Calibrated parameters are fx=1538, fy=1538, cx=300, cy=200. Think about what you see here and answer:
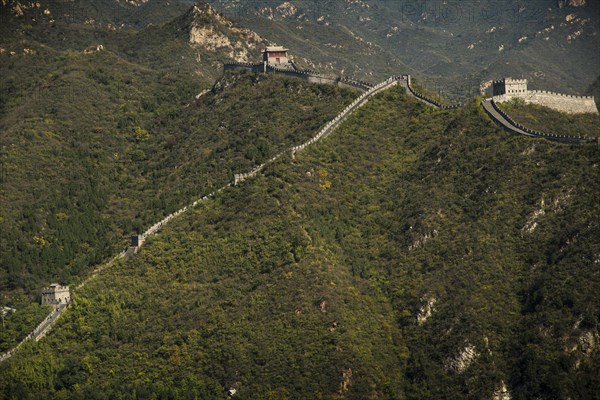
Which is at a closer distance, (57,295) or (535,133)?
(57,295)

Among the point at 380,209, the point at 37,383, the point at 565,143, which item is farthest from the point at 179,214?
the point at 565,143

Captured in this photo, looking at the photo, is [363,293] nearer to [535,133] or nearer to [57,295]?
[535,133]

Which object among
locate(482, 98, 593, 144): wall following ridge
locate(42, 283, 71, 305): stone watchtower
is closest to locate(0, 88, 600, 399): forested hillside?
locate(482, 98, 593, 144): wall following ridge

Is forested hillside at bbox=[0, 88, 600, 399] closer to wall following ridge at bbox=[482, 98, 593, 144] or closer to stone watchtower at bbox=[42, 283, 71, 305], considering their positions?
wall following ridge at bbox=[482, 98, 593, 144]

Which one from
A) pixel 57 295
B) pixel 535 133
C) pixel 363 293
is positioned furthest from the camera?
pixel 535 133

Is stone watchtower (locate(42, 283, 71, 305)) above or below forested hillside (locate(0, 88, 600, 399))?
below

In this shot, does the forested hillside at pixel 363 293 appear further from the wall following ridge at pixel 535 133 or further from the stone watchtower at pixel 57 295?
the stone watchtower at pixel 57 295

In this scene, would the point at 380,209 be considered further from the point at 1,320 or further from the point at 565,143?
the point at 1,320

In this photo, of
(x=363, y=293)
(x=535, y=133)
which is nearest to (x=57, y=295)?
(x=363, y=293)

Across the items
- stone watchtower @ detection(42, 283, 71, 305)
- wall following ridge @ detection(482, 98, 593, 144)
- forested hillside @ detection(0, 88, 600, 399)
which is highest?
wall following ridge @ detection(482, 98, 593, 144)
